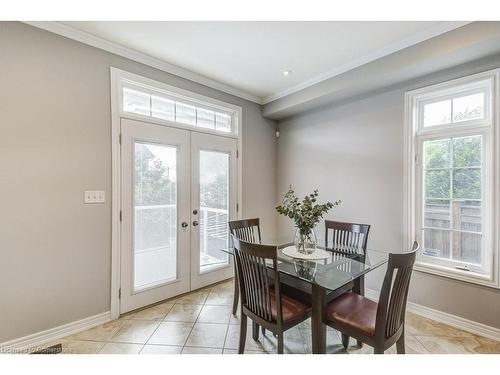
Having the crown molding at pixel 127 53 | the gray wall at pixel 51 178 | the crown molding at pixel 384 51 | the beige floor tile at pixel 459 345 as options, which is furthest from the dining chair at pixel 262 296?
the crown molding at pixel 384 51

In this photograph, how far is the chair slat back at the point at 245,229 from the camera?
96.8 inches

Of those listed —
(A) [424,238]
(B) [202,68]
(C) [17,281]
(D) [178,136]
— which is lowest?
(C) [17,281]

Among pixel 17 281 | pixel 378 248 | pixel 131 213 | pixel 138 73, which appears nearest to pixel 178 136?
pixel 138 73

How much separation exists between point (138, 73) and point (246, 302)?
Answer: 8.01ft

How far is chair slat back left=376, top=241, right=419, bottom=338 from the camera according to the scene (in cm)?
127

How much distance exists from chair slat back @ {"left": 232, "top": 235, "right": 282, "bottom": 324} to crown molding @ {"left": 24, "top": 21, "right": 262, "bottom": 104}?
6.95 feet

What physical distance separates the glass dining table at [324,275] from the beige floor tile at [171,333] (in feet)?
3.43

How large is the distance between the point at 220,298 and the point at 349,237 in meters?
1.64

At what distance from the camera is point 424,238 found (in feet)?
8.00

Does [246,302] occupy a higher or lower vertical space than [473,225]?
lower

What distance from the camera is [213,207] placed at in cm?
306

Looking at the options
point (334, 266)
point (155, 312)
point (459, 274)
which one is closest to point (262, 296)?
→ point (334, 266)
